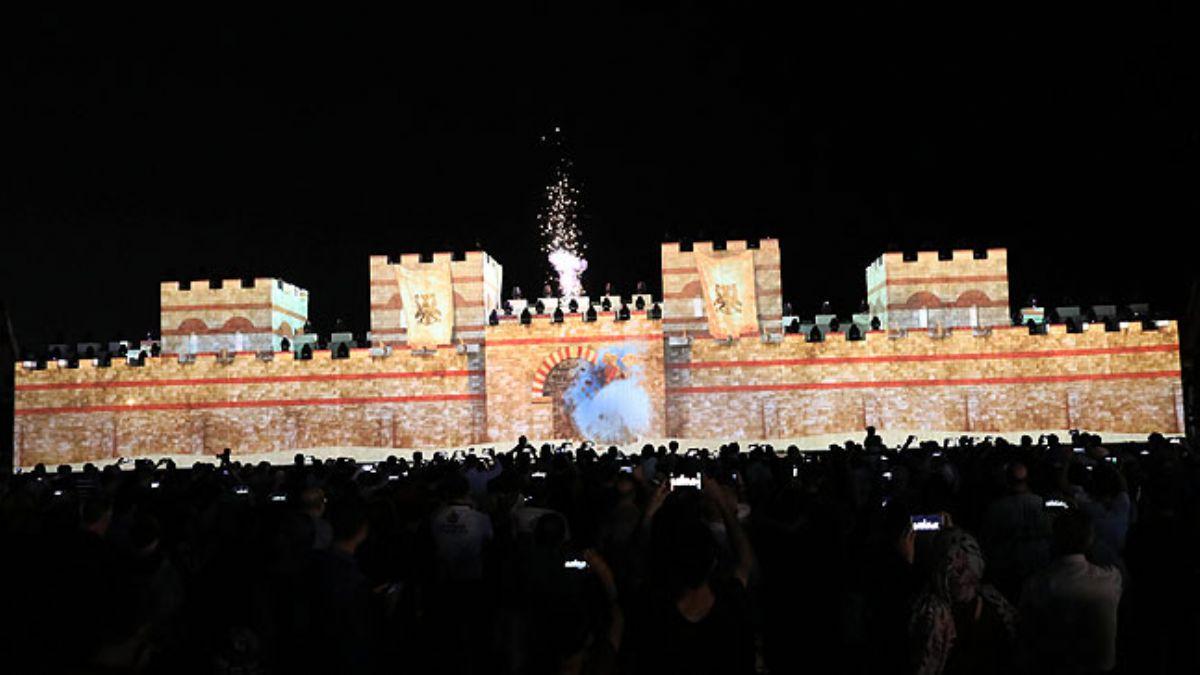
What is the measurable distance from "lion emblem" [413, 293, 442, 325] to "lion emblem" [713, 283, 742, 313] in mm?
9389

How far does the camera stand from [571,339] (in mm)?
31500

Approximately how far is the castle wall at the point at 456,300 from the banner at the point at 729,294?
32.0 feet

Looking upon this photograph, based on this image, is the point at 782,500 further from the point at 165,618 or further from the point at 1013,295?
the point at 1013,295

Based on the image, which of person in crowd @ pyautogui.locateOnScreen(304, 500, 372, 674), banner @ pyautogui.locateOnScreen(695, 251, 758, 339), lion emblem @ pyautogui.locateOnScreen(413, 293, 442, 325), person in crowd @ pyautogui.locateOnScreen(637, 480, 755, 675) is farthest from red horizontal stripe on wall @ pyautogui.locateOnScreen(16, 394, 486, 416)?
person in crowd @ pyautogui.locateOnScreen(637, 480, 755, 675)

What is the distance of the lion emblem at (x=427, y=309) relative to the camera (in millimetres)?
34688

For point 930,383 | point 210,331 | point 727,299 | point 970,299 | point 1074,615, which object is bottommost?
point 1074,615

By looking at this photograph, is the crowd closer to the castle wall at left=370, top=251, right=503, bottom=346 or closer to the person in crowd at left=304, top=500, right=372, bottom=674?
the person in crowd at left=304, top=500, right=372, bottom=674

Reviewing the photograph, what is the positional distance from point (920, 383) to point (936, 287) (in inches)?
271

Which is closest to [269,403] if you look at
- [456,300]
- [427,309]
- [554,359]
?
[427,309]

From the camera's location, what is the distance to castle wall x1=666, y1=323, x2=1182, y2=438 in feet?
99.8

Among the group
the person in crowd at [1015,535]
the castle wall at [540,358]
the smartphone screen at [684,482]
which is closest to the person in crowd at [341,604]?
the smartphone screen at [684,482]

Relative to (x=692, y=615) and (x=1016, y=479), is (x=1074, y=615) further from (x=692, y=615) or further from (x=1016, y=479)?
(x=1016, y=479)

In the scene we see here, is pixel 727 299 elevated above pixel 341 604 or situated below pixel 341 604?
above

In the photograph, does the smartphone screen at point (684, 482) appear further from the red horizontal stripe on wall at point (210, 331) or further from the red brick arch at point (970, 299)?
the red horizontal stripe on wall at point (210, 331)
